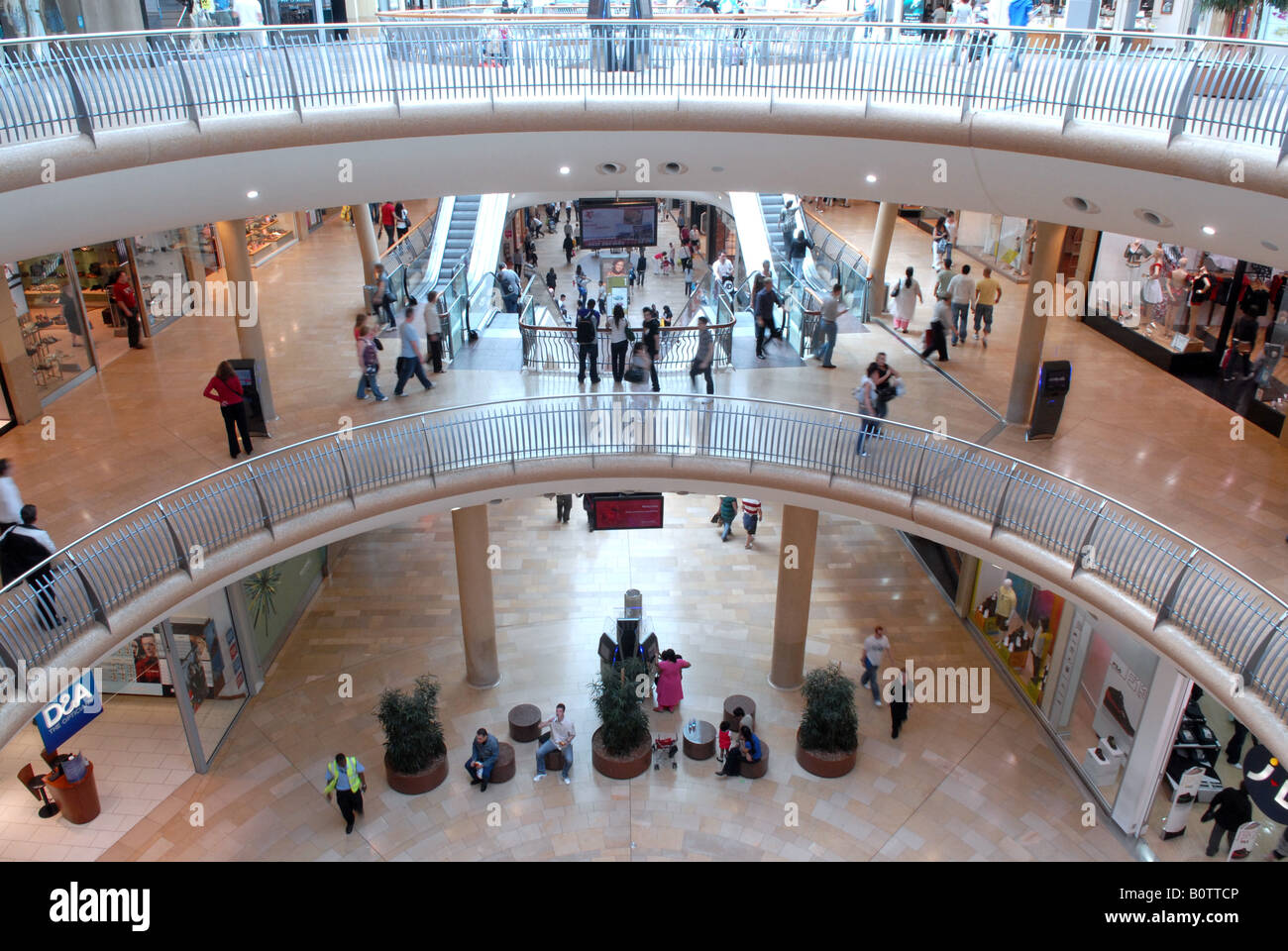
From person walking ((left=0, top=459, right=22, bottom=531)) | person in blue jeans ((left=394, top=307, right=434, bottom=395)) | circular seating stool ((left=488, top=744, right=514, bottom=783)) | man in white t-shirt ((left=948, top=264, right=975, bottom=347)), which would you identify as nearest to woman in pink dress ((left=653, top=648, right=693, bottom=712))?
circular seating stool ((left=488, top=744, right=514, bottom=783))

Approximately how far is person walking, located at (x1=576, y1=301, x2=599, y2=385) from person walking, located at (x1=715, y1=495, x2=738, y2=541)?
4.86 m

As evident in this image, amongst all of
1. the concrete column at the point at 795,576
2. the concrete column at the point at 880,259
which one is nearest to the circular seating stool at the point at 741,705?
the concrete column at the point at 795,576

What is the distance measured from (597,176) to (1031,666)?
33.3ft

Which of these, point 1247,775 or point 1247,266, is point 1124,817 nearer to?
point 1247,775

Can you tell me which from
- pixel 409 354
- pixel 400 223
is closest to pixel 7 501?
pixel 409 354

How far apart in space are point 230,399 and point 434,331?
4.15 m

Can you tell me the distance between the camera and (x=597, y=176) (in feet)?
49.6

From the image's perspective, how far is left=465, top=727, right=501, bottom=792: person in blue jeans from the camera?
48.1 ft

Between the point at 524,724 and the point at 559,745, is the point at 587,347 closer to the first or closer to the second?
the point at 524,724

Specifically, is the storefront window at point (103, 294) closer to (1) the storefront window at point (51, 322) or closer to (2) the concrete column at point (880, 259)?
(1) the storefront window at point (51, 322)

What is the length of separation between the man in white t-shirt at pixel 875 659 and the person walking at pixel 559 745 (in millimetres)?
4882

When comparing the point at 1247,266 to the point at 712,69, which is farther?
the point at 1247,266

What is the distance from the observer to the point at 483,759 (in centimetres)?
1472

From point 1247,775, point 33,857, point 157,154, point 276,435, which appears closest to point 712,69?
Result: point 157,154
